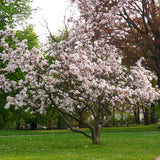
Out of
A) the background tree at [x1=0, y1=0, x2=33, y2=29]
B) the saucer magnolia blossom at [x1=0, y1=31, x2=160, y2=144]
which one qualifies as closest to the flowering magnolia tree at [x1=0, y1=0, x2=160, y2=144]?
the saucer magnolia blossom at [x1=0, y1=31, x2=160, y2=144]

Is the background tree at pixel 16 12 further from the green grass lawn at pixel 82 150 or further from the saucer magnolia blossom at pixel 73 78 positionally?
the green grass lawn at pixel 82 150

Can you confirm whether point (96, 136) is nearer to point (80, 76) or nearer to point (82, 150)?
point (82, 150)

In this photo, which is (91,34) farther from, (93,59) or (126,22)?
(126,22)

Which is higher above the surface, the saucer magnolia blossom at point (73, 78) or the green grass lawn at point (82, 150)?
the saucer magnolia blossom at point (73, 78)

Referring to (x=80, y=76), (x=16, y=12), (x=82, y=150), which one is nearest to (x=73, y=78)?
(x=80, y=76)

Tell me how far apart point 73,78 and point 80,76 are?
44.9 inches

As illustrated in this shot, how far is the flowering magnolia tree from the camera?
13.1 metres

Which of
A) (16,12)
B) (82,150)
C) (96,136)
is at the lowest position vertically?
(82,150)

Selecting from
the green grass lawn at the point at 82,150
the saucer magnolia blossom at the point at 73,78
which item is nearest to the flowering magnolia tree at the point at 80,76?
the saucer magnolia blossom at the point at 73,78

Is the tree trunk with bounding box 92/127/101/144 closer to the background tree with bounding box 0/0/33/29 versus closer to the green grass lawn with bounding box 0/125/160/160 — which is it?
the green grass lawn with bounding box 0/125/160/160

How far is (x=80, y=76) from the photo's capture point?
13023 mm

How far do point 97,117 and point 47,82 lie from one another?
370 centimetres

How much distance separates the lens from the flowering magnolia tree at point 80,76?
13.1 meters

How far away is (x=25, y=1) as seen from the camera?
29875mm
